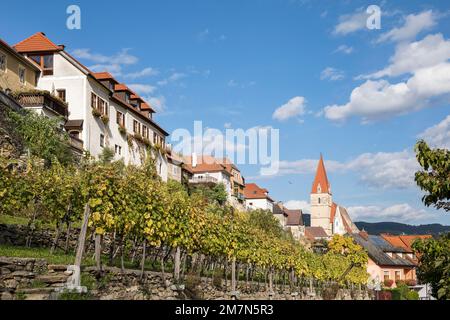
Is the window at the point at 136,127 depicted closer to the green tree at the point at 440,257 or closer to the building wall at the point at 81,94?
the building wall at the point at 81,94

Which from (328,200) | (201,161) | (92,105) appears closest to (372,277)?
(201,161)

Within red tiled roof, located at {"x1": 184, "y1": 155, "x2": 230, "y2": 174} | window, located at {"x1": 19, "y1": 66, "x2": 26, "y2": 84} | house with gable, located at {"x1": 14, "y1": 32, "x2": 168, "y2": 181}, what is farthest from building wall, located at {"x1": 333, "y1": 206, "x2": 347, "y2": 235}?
window, located at {"x1": 19, "y1": 66, "x2": 26, "y2": 84}

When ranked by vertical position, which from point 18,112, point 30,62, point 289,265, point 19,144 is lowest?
point 289,265

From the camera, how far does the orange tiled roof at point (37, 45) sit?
141ft

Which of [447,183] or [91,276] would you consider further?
[91,276]

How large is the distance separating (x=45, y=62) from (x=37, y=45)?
1.50 metres

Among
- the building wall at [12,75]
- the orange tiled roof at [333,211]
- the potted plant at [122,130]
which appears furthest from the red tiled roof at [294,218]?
the building wall at [12,75]

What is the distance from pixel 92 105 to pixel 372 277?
46549mm

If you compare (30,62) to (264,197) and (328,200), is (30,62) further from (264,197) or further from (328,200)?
(328,200)

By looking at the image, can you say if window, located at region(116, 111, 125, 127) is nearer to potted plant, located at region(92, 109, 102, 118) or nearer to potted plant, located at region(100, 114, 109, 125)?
potted plant, located at region(100, 114, 109, 125)

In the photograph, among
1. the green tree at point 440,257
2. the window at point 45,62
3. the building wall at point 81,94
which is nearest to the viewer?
the green tree at point 440,257

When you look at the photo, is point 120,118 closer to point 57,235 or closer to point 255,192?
point 57,235

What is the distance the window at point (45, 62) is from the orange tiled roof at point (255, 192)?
77547mm

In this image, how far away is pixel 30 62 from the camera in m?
41.4
